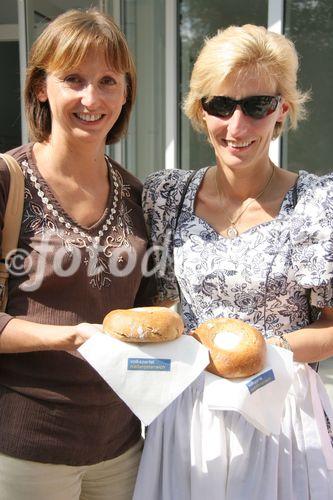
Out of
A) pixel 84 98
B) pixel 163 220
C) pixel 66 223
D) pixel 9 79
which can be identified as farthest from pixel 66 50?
pixel 9 79

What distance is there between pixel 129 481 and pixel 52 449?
31 cm

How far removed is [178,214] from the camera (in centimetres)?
204

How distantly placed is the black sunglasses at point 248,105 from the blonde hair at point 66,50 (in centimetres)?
28

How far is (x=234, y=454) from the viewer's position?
172 centimetres

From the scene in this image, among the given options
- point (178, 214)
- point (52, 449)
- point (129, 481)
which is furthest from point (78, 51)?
point (129, 481)

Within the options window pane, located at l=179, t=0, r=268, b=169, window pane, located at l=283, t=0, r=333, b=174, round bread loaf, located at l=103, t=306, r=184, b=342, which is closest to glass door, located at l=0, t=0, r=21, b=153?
window pane, located at l=179, t=0, r=268, b=169

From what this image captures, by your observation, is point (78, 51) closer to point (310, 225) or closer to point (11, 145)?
point (310, 225)

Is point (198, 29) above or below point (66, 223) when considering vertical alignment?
above

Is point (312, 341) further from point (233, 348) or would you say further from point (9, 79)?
point (9, 79)

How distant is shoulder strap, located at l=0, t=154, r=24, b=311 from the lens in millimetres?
1636

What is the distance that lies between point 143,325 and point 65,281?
0.31m

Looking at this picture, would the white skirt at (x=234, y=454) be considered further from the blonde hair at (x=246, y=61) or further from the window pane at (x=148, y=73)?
the window pane at (x=148, y=73)

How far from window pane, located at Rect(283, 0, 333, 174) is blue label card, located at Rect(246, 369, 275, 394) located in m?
4.03

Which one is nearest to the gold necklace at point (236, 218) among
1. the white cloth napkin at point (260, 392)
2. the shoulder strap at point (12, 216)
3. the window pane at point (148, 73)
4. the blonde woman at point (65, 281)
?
the blonde woman at point (65, 281)
